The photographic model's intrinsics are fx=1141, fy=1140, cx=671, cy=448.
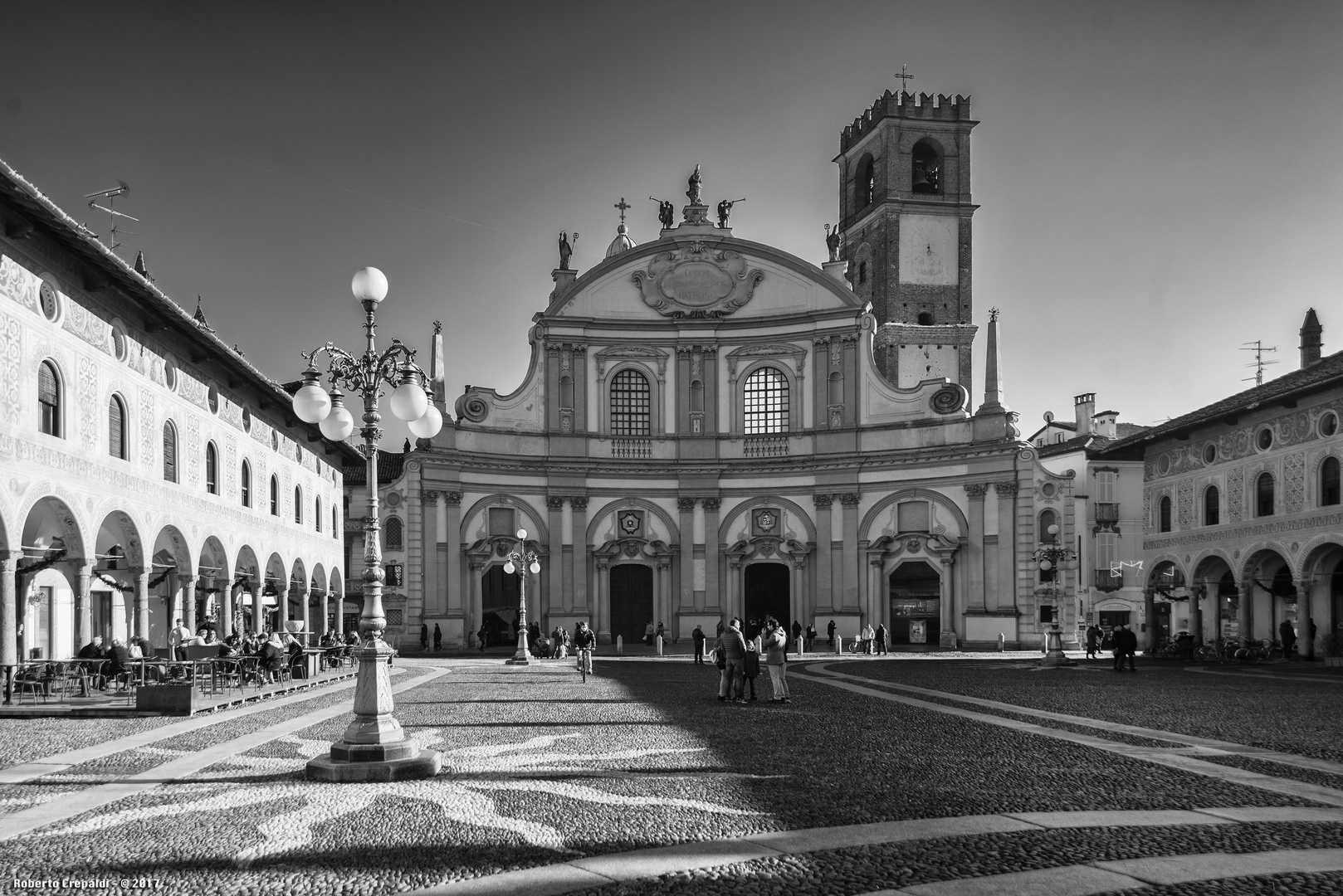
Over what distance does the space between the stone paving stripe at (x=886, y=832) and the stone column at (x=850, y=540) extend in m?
36.8

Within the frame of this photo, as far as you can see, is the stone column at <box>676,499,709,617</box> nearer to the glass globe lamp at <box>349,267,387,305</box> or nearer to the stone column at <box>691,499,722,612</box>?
the stone column at <box>691,499,722,612</box>

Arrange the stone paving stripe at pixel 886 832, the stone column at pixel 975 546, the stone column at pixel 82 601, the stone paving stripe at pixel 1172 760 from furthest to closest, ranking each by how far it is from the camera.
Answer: the stone column at pixel 975 546
the stone column at pixel 82 601
the stone paving stripe at pixel 1172 760
the stone paving stripe at pixel 886 832

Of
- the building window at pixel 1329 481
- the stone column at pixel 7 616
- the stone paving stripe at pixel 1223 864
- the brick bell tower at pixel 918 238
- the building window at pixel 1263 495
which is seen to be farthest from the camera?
the brick bell tower at pixel 918 238

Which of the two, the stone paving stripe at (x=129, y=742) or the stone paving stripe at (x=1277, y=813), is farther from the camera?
the stone paving stripe at (x=129, y=742)

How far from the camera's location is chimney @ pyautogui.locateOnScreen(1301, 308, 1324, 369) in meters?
39.1

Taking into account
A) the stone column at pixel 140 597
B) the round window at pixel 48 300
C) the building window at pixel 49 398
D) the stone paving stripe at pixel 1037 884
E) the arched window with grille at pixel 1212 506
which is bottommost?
the stone paving stripe at pixel 1037 884

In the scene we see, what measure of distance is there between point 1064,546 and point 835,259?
15261mm

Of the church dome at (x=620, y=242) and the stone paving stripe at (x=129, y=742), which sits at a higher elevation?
the church dome at (x=620, y=242)

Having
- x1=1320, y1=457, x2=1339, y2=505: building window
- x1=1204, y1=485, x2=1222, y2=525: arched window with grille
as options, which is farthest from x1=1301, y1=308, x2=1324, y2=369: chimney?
x1=1320, y1=457, x2=1339, y2=505: building window

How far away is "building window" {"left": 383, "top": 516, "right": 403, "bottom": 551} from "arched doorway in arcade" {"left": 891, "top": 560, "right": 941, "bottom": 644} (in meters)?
20.0

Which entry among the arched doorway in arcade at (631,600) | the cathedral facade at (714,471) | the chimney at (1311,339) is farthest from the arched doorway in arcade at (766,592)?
the chimney at (1311,339)

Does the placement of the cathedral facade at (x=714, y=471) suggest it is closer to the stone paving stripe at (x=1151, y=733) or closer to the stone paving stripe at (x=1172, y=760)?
the stone paving stripe at (x=1151, y=733)

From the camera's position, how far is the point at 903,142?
181 ft

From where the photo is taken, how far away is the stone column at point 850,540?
45.9 meters
